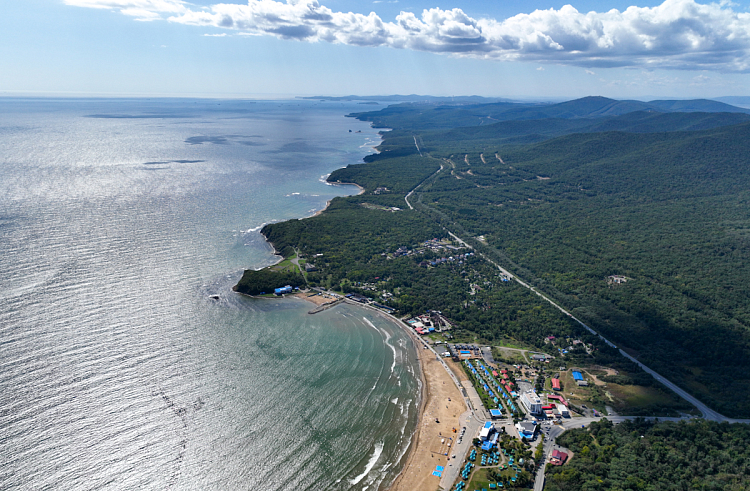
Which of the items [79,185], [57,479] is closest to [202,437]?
[57,479]

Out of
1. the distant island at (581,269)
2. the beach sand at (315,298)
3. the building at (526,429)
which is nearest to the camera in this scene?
the building at (526,429)

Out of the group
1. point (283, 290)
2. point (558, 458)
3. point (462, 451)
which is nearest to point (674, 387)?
point (558, 458)

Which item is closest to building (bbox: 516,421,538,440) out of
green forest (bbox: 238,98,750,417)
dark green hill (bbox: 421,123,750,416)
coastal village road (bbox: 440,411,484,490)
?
coastal village road (bbox: 440,411,484,490)

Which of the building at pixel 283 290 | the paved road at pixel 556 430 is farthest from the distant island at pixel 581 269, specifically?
the building at pixel 283 290

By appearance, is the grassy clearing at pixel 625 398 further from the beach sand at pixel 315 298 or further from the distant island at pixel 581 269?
the beach sand at pixel 315 298

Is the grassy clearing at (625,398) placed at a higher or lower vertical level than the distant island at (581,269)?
lower

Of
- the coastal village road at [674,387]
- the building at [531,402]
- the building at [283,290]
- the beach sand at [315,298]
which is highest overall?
the building at [283,290]

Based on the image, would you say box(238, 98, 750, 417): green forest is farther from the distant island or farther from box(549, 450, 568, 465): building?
box(549, 450, 568, 465): building
